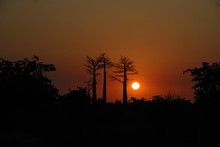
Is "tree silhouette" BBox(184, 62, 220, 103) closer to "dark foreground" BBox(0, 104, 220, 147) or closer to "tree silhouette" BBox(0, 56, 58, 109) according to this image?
"dark foreground" BBox(0, 104, 220, 147)

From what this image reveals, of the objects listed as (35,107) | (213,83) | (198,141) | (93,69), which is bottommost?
(198,141)

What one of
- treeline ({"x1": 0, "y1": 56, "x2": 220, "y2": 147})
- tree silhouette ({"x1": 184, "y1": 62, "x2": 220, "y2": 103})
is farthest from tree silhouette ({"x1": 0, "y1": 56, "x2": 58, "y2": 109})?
tree silhouette ({"x1": 184, "y1": 62, "x2": 220, "y2": 103})

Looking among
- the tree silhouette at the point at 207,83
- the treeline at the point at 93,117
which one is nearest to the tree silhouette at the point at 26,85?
the treeline at the point at 93,117

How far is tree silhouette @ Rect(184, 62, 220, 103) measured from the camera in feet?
81.3

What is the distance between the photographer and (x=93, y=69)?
5750 centimetres

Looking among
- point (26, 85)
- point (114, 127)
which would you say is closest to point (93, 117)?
point (114, 127)

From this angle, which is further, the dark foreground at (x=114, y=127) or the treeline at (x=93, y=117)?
the dark foreground at (x=114, y=127)

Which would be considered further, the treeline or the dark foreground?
the dark foreground

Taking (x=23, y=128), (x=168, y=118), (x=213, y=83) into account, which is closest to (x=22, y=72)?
(x=23, y=128)

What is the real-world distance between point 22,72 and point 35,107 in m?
2.10

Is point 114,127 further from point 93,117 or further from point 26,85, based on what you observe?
point 26,85

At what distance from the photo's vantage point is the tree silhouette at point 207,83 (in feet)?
81.3

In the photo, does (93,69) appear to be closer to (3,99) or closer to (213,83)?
(213,83)

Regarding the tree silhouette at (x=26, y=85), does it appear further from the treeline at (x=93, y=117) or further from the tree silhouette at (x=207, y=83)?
the tree silhouette at (x=207, y=83)
